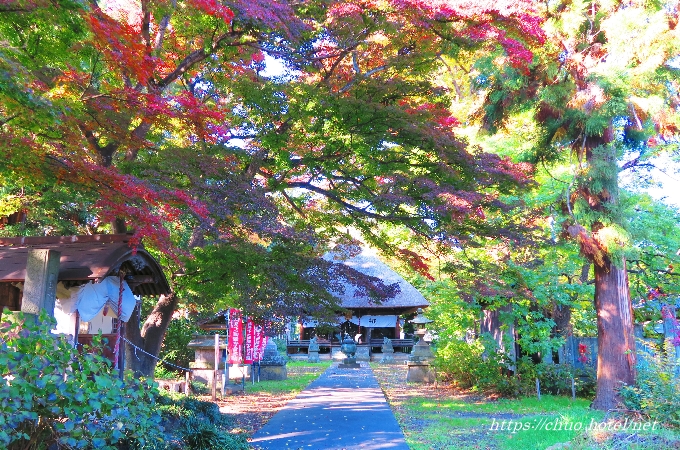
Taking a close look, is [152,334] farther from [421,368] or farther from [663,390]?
[421,368]

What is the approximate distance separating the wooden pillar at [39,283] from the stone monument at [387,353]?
901 inches

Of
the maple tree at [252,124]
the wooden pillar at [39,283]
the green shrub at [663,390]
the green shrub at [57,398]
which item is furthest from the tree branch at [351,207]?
the green shrub at [57,398]

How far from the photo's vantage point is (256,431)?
8742 millimetres

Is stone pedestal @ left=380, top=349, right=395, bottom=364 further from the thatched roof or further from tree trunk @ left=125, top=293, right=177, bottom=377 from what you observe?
tree trunk @ left=125, top=293, right=177, bottom=377

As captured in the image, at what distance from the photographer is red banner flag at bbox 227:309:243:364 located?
13812 millimetres

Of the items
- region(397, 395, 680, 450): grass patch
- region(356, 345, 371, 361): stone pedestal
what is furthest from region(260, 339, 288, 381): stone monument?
region(356, 345, 371, 361): stone pedestal

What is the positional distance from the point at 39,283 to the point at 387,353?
23617 millimetres

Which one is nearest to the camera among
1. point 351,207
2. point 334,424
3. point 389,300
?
point 334,424

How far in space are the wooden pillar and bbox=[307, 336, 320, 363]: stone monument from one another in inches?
902

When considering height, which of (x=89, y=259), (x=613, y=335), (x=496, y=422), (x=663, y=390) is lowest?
(x=496, y=422)

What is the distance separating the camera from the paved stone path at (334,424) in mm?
7672

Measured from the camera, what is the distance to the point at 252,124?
8.93m

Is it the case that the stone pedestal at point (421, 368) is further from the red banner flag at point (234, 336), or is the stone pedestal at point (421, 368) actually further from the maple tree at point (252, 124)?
the maple tree at point (252, 124)

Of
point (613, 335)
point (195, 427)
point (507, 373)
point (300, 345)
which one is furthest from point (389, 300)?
point (195, 427)
